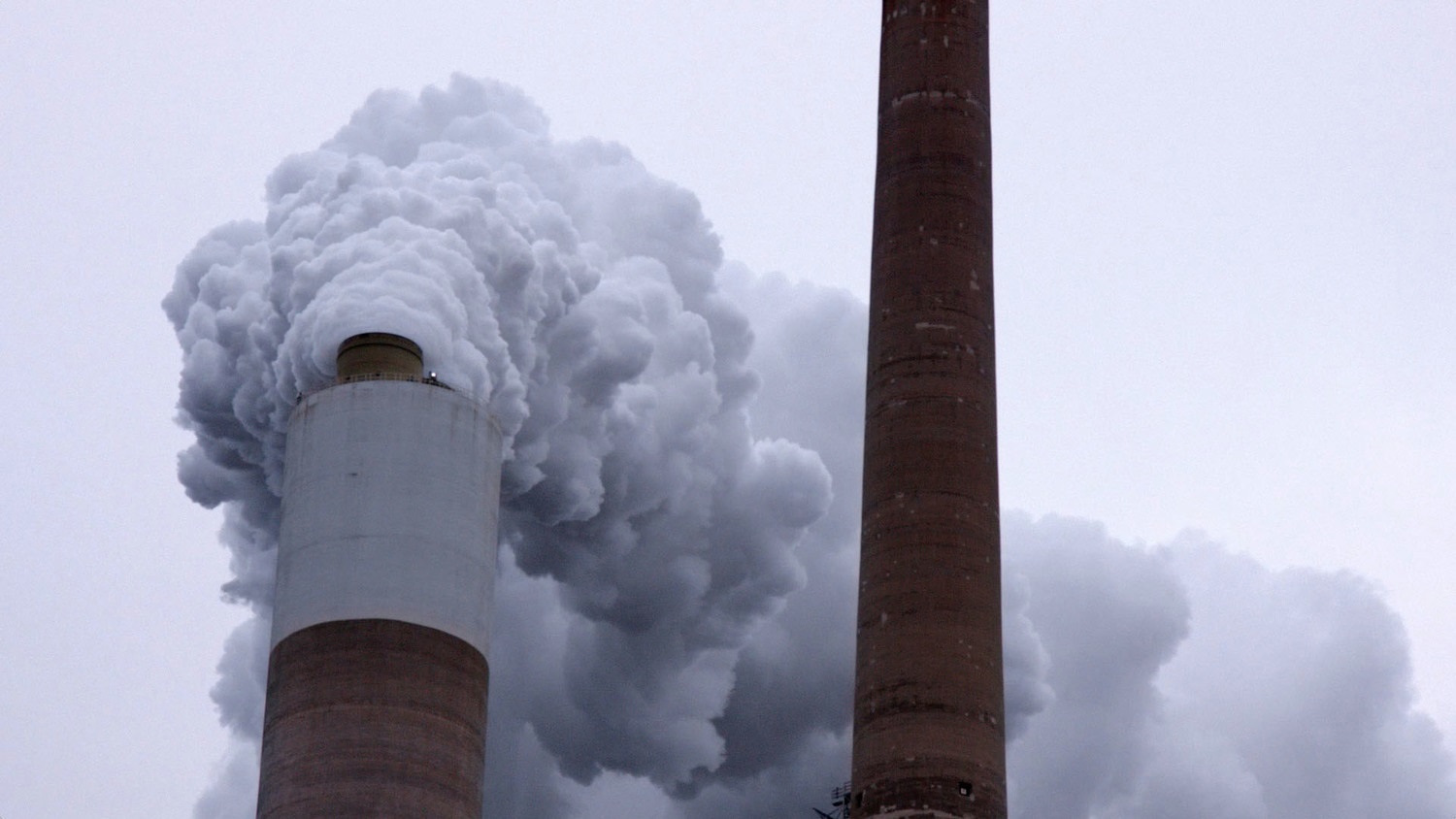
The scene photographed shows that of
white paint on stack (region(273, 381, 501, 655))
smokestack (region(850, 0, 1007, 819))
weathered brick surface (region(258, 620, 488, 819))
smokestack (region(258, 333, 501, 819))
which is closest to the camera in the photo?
smokestack (region(850, 0, 1007, 819))

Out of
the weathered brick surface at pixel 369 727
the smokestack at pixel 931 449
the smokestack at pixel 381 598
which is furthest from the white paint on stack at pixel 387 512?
the smokestack at pixel 931 449

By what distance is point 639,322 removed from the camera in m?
66.2

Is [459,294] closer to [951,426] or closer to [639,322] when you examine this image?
[639,322]

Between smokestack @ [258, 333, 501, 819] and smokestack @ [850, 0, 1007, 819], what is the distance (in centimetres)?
874

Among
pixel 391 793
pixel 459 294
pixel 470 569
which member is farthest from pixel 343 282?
pixel 391 793

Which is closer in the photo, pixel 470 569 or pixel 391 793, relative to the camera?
pixel 391 793

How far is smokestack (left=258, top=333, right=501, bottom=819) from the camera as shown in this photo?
5372 centimetres

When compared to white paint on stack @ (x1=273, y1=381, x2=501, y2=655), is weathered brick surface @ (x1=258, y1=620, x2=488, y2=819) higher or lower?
lower

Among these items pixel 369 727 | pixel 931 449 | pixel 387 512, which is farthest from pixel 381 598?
pixel 931 449

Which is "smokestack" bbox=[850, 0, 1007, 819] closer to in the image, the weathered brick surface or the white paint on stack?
the weathered brick surface

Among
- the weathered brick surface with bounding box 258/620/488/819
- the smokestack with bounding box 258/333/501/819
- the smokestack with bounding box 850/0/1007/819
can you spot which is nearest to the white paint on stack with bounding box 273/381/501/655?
the smokestack with bounding box 258/333/501/819

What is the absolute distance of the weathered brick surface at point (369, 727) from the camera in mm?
53250

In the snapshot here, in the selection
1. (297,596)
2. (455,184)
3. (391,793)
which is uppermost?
(455,184)

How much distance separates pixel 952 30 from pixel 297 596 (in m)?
19.5
